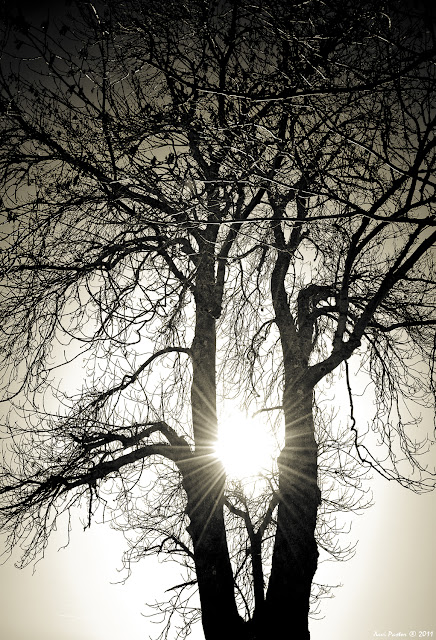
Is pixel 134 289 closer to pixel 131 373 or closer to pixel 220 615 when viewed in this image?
pixel 131 373

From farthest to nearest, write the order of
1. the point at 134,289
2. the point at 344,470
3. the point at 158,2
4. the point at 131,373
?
1. the point at 344,470
2. the point at 131,373
3. the point at 134,289
4. the point at 158,2

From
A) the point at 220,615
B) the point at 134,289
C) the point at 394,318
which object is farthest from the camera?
the point at 394,318

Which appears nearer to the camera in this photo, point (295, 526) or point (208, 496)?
point (295, 526)

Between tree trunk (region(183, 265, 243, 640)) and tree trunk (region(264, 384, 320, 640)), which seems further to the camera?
tree trunk (region(183, 265, 243, 640))

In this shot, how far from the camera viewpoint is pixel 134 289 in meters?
5.91

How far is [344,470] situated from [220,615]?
10.9ft

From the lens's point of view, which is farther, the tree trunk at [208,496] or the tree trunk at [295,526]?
the tree trunk at [208,496]

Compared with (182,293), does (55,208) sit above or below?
above

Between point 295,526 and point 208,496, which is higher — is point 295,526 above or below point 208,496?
below

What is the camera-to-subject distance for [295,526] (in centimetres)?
562

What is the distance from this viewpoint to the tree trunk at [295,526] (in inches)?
212

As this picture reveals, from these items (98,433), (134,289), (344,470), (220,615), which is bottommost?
(220,615)

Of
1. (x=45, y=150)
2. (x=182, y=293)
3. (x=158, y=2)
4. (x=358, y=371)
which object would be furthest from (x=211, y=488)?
(x=158, y=2)

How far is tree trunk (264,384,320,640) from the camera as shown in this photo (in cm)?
539
